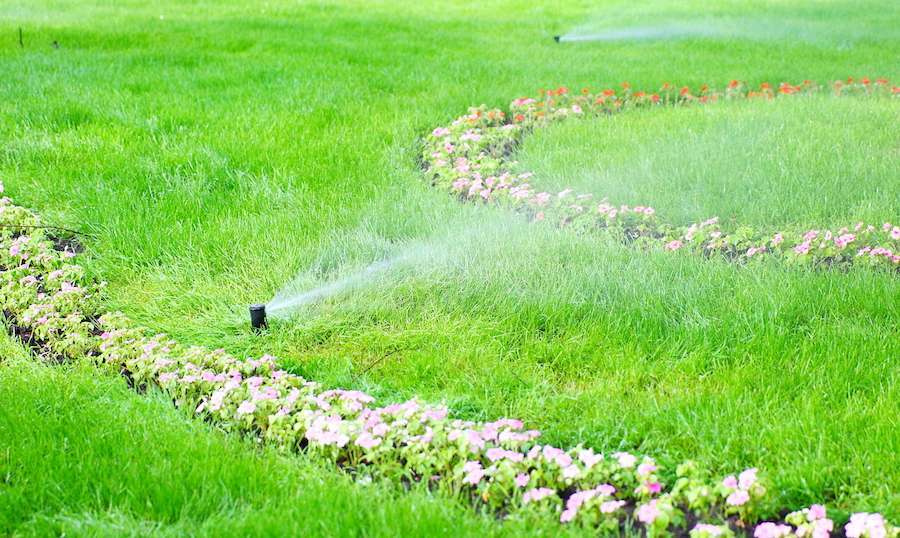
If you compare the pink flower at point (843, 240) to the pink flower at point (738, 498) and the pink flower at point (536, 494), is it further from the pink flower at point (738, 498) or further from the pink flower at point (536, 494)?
the pink flower at point (536, 494)

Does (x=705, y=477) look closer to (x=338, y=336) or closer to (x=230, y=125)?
(x=338, y=336)

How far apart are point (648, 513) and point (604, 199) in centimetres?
317

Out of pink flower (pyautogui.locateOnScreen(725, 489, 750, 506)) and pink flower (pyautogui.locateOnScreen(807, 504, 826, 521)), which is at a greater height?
pink flower (pyautogui.locateOnScreen(725, 489, 750, 506))

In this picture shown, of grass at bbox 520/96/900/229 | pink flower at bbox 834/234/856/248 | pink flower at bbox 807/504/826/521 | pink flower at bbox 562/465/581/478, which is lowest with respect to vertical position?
pink flower at bbox 807/504/826/521

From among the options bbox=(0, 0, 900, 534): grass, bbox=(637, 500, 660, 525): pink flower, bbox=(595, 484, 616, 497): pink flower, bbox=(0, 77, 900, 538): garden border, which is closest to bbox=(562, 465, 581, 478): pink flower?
bbox=(0, 77, 900, 538): garden border

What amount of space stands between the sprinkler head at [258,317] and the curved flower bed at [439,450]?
27 cm

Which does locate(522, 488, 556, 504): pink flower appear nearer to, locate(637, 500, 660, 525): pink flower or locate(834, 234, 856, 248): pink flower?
locate(637, 500, 660, 525): pink flower

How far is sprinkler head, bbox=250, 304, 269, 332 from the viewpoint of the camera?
14.5 feet

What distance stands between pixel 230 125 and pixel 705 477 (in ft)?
17.1

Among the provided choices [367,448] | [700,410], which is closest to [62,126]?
[367,448]

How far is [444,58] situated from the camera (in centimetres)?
1020

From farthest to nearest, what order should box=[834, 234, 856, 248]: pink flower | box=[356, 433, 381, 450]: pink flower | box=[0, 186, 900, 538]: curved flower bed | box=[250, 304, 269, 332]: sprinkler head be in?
box=[834, 234, 856, 248]: pink flower → box=[250, 304, 269, 332]: sprinkler head → box=[356, 433, 381, 450]: pink flower → box=[0, 186, 900, 538]: curved flower bed

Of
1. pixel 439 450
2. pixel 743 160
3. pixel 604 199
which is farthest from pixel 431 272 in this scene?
pixel 743 160

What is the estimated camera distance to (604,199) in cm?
583
